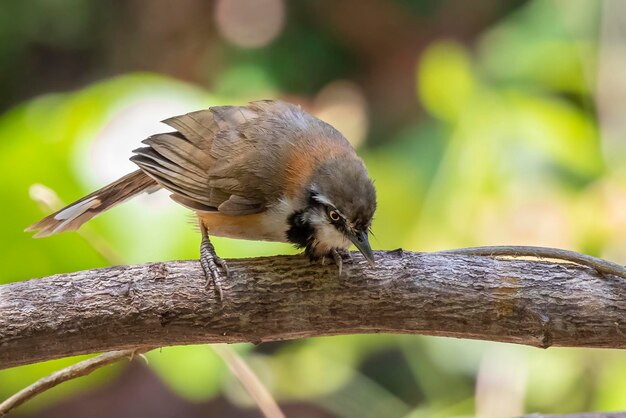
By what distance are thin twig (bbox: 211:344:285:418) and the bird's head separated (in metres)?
0.58

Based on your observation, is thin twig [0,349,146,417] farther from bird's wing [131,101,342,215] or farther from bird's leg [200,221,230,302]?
bird's wing [131,101,342,215]

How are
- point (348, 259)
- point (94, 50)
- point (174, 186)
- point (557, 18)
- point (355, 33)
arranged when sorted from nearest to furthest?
point (348, 259) → point (174, 186) → point (557, 18) → point (94, 50) → point (355, 33)

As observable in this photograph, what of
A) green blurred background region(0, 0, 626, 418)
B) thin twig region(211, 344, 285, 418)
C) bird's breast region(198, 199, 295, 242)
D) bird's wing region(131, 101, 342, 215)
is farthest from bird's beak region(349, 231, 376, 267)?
green blurred background region(0, 0, 626, 418)

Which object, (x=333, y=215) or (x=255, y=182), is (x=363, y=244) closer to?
(x=333, y=215)

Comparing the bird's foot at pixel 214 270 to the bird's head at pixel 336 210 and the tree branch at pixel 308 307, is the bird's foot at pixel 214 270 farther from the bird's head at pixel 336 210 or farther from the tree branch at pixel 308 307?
the bird's head at pixel 336 210

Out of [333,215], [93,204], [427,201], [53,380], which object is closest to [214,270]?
[333,215]

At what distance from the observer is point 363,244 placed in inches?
108

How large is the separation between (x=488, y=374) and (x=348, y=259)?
1.73 m

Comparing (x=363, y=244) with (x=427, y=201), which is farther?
(x=427, y=201)

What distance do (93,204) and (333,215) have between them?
1.21m

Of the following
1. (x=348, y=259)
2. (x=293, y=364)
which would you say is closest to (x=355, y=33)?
(x=293, y=364)

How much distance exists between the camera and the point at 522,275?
267cm

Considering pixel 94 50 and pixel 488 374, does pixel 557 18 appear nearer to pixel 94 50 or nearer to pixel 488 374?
pixel 488 374

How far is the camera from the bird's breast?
119 inches
